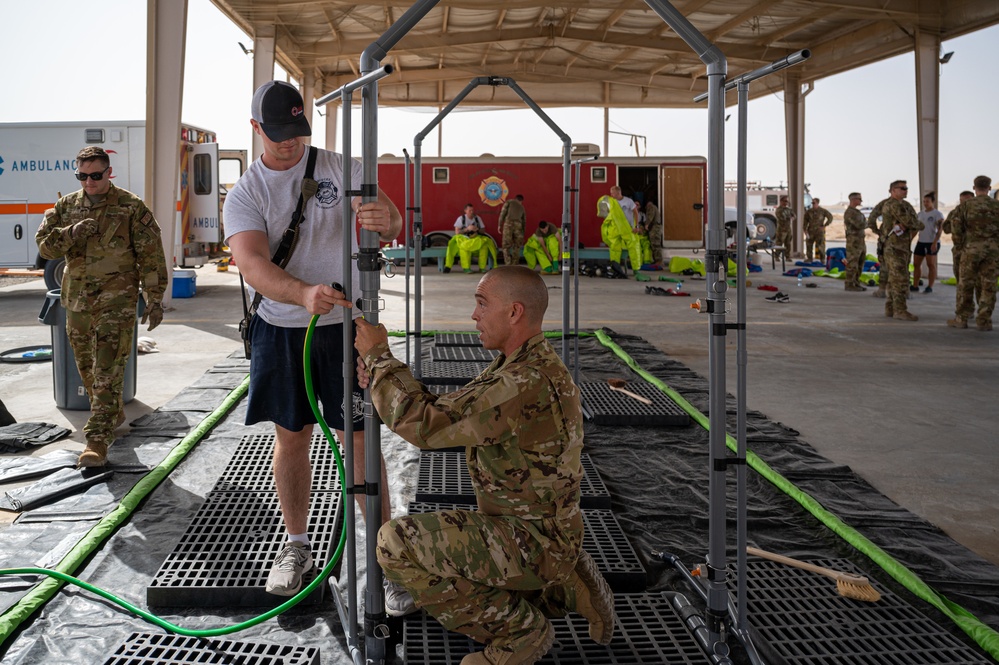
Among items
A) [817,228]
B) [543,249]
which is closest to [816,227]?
[817,228]

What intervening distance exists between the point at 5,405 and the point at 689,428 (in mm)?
4810

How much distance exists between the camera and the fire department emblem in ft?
66.1

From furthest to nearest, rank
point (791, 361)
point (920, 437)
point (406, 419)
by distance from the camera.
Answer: point (791, 361) < point (920, 437) < point (406, 419)

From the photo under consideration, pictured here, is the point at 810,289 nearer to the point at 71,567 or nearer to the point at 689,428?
the point at 689,428

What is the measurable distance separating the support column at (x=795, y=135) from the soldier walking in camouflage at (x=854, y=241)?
7662 mm

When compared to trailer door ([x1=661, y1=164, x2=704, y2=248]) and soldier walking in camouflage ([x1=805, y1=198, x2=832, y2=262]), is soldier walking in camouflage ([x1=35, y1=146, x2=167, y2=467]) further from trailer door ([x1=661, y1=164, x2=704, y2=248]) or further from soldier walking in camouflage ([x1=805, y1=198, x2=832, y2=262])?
soldier walking in camouflage ([x1=805, y1=198, x2=832, y2=262])

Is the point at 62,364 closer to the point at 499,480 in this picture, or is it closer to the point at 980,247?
the point at 499,480

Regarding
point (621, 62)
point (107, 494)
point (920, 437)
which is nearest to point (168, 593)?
point (107, 494)

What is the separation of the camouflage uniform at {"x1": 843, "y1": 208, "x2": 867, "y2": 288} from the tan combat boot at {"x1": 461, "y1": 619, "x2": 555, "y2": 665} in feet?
46.3

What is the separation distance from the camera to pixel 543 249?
18375 millimetres

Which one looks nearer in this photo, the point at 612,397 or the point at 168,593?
the point at 168,593

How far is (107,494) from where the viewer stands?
165 inches

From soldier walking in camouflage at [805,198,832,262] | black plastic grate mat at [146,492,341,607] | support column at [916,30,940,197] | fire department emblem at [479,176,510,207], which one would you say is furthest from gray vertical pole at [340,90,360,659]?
soldier walking in camouflage at [805,198,832,262]

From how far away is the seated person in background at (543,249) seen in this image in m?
18.2
